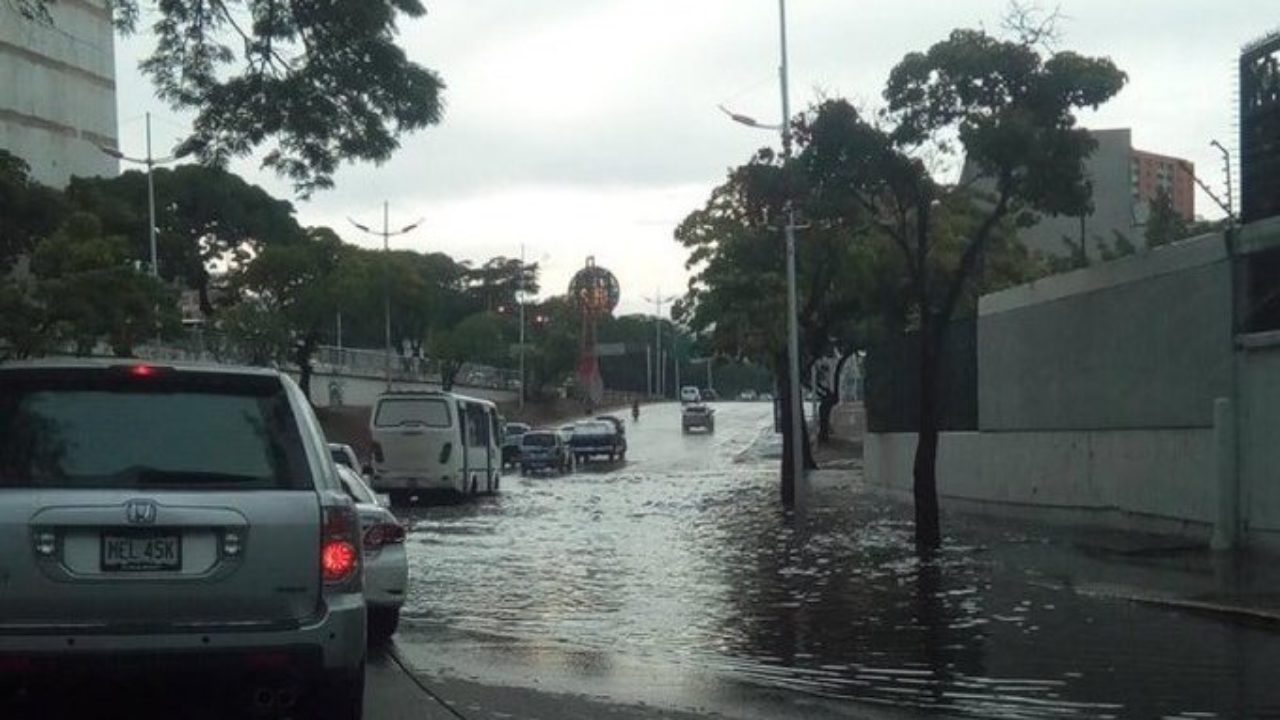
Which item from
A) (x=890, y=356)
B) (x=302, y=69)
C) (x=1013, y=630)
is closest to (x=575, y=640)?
(x=1013, y=630)

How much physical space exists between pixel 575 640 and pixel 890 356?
22.2 metres

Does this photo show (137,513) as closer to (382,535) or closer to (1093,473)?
(382,535)

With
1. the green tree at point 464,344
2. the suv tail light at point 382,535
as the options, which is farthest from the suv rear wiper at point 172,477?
the green tree at point 464,344

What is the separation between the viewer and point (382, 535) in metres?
12.5

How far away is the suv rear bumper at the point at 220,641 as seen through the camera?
664cm

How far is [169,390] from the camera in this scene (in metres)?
7.00

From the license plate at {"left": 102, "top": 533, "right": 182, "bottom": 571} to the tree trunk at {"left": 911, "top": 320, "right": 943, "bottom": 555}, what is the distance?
1504cm

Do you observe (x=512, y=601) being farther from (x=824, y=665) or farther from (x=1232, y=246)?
(x=1232, y=246)

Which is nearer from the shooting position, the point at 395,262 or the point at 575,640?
the point at 575,640

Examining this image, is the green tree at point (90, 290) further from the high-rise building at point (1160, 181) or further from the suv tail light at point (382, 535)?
the high-rise building at point (1160, 181)

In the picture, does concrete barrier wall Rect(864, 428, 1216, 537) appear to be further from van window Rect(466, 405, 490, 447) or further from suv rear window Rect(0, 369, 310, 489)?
suv rear window Rect(0, 369, 310, 489)

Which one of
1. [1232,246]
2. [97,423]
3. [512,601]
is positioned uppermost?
[1232,246]

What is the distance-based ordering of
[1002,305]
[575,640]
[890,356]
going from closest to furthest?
1. [575,640]
2. [1002,305]
3. [890,356]

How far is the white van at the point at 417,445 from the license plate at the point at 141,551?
2945cm
